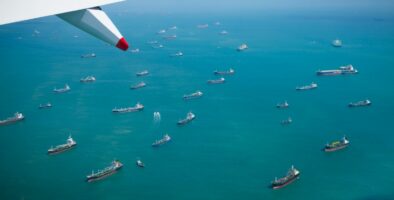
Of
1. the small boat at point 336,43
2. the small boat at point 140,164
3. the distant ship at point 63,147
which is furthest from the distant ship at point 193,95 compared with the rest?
the small boat at point 336,43

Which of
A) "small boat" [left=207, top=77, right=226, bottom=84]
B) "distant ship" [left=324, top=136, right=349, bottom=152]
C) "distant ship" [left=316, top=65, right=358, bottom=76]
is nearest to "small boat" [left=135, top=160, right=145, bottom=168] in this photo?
"distant ship" [left=324, top=136, right=349, bottom=152]

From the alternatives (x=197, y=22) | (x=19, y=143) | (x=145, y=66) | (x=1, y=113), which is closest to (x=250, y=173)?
(x=19, y=143)

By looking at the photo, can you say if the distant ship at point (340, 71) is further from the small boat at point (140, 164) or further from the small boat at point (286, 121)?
the small boat at point (140, 164)

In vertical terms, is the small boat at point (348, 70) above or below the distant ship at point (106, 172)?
above

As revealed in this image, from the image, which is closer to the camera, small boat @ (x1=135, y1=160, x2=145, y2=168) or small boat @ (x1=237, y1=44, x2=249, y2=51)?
small boat @ (x1=135, y1=160, x2=145, y2=168)

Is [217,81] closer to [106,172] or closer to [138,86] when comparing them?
[138,86]

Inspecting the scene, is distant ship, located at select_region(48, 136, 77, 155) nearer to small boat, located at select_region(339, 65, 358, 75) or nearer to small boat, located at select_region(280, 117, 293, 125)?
small boat, located at select_region(280, 117, 293, 125)

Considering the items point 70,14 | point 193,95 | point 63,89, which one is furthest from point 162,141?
point 70,14
